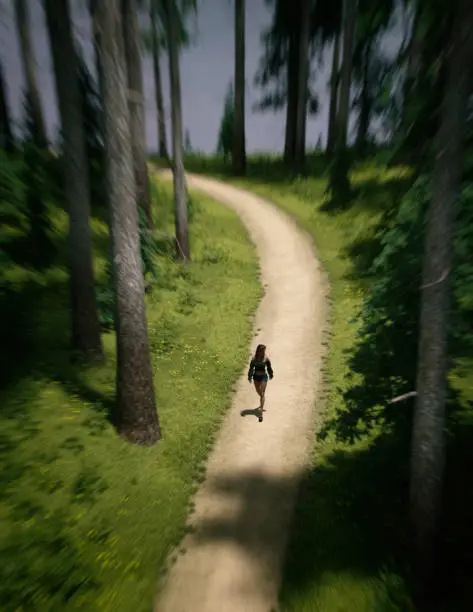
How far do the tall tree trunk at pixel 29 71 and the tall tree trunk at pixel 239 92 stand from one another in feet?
36.7

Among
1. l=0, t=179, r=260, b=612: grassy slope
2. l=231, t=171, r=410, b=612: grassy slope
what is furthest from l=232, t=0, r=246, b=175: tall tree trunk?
l=231, t=171, r=410, b=612: grassy slope

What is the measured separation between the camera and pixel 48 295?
12.5m

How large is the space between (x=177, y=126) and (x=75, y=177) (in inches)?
291

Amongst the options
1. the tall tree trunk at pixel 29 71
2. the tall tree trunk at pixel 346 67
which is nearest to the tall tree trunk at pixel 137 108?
the tall tree trunk at pixel 29 71

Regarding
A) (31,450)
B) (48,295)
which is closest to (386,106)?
(31,450)

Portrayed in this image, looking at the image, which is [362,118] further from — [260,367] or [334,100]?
[334,100]

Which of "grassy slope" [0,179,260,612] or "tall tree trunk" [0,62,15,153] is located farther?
"tall tree trunk" [0,62,15,153]

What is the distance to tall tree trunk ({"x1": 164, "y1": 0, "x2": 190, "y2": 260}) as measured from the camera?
1355 centimetres

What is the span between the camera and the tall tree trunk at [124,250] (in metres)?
6.34

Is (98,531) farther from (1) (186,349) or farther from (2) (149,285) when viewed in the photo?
(2) (149,285)

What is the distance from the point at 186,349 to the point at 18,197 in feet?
29.3

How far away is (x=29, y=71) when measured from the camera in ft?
68.2

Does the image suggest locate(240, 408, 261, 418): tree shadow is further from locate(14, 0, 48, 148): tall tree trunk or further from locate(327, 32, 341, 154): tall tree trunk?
locate(327, 32, 341, 154): tall tree trunk

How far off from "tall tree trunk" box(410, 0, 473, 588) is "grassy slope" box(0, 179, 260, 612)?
12.5 feet
